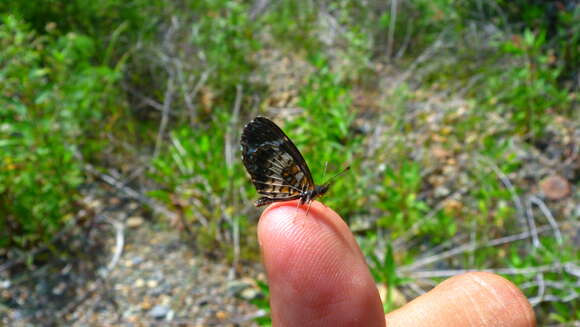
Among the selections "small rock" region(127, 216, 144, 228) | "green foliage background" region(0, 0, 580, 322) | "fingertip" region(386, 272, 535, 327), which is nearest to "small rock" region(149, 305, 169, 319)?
"green foliage background" region(0, 0, 580, 322)

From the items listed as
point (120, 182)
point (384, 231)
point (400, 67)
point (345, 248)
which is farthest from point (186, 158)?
point (400, 67)

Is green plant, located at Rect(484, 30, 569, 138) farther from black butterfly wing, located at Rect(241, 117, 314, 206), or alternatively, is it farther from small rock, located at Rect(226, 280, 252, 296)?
black butterfly wing, located at Rect(241, 117, 314, 206)

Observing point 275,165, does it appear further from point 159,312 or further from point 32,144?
point 32,144

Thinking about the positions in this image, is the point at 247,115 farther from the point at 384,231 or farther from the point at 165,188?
the point at 384,231

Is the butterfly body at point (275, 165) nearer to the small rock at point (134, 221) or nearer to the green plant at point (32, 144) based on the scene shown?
the green plant at point (32, 144)

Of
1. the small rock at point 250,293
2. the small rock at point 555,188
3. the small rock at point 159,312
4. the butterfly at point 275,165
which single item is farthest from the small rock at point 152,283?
the small rock at point 555,188

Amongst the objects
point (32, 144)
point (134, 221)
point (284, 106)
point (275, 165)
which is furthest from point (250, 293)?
point (284, 106)
